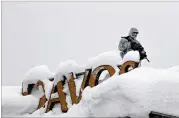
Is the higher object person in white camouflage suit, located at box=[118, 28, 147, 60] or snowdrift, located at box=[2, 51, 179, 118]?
person in white camouflage suit, located at box=[118, 28, 147, 60]

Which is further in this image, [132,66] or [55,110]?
[55,110]

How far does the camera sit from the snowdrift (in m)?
6.96

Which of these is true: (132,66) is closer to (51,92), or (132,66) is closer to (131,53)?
(131,53)

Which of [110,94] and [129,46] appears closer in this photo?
[110,94]

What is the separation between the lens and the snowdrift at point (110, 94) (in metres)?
6.96

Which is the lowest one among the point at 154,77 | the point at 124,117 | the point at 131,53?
the point at 124,117

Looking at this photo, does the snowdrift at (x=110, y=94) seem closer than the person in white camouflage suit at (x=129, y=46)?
Yes

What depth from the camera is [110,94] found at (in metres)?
7.61

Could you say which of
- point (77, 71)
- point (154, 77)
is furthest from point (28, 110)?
point (154, 77)

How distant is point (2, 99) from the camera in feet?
34.0

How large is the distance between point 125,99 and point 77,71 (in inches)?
114

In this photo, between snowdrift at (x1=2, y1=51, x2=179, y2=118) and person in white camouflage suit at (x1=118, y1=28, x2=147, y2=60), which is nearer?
snowdrift at (x1=2, y1=51, x2=179, y2=118)

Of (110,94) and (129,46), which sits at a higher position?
(129,46)

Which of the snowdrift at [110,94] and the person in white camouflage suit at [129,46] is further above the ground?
the person in white camouflage suit at [129,46]
